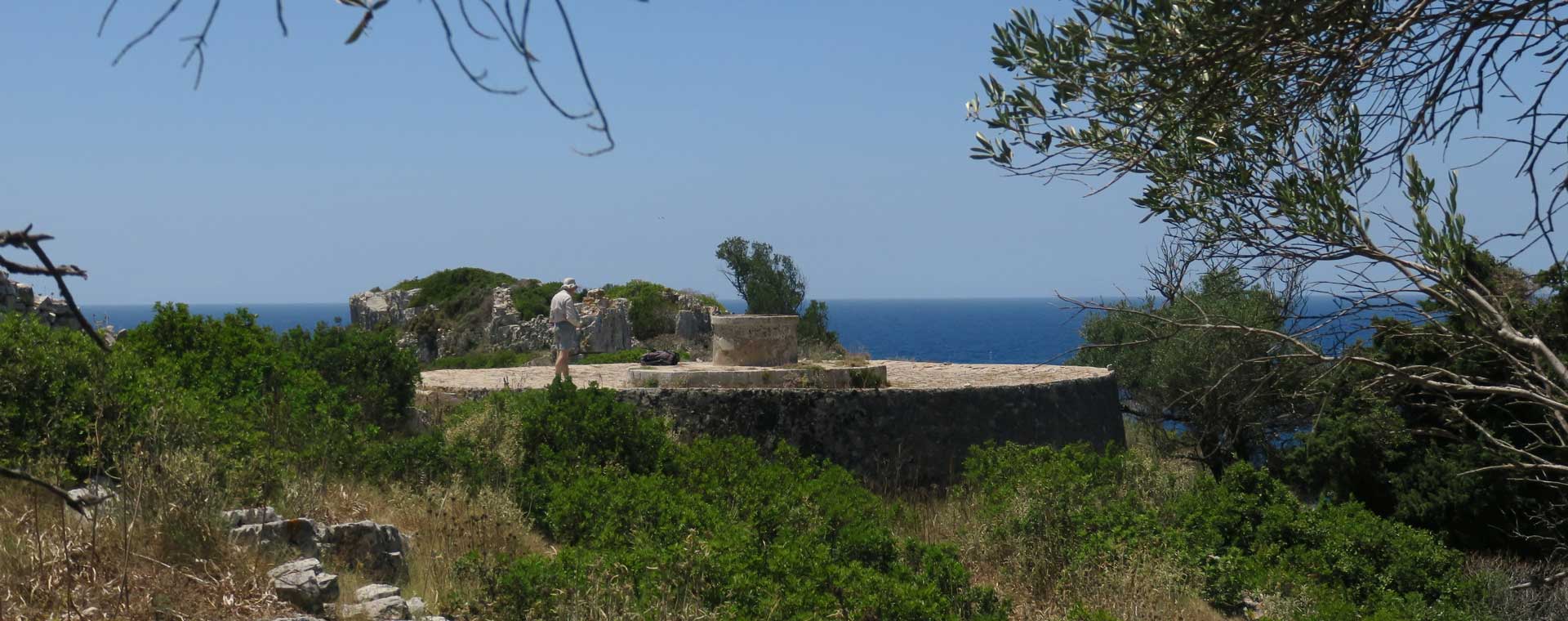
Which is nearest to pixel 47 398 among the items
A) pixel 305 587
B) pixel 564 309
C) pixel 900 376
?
pixel 305 587

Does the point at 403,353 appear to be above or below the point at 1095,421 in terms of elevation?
above

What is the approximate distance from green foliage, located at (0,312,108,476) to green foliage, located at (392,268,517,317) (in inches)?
1040

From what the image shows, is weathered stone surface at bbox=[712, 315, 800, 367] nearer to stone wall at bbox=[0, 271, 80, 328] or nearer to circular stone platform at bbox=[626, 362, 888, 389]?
circular stone platform at bbox=[626, 362, 888, 389]

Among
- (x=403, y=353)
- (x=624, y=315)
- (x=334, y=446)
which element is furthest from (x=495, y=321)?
(x=334, y=446)

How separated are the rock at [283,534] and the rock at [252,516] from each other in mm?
48

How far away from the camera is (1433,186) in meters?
6.79

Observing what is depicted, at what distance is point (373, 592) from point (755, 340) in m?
8.75

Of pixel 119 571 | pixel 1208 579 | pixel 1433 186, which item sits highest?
pixel 1433 186

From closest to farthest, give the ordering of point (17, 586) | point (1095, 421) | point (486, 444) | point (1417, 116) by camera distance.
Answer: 1. point (1417, 116)
2. point (17, 586)
3. point (486, 444)
4. point (1095, 421)

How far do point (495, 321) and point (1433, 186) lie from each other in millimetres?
27223

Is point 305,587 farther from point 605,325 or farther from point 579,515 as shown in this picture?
point 605,325

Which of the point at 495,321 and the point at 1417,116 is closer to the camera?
the point at 1417,116

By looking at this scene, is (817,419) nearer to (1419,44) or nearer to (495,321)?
(1419,44)

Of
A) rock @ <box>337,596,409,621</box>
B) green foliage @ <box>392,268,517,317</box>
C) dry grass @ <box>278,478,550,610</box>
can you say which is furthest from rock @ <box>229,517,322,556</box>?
green foliage @ <box>392,268,517,317</box>
